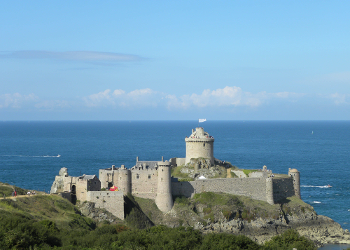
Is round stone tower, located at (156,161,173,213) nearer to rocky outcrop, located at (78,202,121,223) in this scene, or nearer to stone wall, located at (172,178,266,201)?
stone wall, located at (172,178,266,201)

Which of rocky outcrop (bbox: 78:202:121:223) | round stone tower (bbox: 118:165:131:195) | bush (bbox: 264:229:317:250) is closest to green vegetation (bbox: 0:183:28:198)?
rocky outcrop (bbox: 78:202:121:223)

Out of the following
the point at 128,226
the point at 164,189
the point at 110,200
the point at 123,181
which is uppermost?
the point at 123,181

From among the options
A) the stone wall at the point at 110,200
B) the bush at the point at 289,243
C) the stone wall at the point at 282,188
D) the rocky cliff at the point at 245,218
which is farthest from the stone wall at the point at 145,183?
the bush at the point at 289,243

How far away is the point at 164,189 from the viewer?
236 feet


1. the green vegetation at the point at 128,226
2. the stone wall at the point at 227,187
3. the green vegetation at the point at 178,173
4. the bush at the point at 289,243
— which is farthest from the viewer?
the green vegetation at the point at 178,173

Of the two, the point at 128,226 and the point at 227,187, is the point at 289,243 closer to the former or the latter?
the point at 227,187

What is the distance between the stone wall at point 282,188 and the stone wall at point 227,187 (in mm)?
2743

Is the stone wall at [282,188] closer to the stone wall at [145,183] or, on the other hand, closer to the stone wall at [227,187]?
the stone wall at [227,187]

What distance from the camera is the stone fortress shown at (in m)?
68.2

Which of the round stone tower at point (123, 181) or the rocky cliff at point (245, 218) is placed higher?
the round stone tower at point (123, 181)

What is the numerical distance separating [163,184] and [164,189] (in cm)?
70

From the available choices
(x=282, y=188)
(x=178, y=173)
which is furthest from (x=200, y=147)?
(x=282, y=188)

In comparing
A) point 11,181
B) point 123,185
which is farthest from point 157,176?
point 11,181

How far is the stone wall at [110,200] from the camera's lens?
6700 cm
